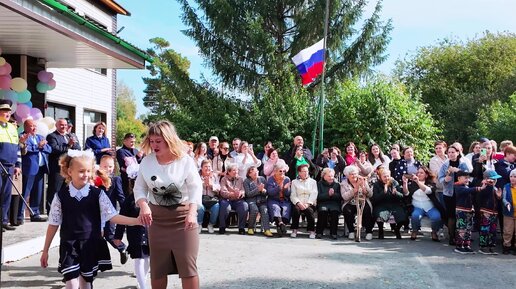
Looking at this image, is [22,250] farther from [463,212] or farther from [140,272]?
[463,212]

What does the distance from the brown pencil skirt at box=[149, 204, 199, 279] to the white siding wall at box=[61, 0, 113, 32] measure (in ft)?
46.7

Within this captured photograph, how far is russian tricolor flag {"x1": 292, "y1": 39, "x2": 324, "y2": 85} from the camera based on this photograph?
15.6 metres

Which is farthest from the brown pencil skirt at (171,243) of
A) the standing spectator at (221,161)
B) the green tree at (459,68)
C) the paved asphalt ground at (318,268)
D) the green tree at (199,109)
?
the green tree at (459,68)

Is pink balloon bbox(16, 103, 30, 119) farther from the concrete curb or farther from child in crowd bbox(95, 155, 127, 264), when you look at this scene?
child in crowd bbox(95, 155, 127, 264)

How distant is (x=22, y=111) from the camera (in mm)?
9719

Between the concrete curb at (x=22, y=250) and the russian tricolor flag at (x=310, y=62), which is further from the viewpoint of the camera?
the russian tricolor flag at (x=310, y=62)

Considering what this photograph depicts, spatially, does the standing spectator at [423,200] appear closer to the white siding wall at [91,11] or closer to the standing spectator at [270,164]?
the standing spectator at [270,164]

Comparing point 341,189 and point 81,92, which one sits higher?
point 81,92

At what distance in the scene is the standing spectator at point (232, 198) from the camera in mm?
10453

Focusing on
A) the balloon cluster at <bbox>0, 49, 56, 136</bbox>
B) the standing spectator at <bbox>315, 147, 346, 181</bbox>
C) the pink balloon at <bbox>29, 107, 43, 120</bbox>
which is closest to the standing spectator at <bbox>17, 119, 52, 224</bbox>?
the balloon cluster at <bbox>0, 49, 56, 136</bbox>

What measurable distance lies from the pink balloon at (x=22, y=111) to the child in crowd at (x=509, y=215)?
339 inches

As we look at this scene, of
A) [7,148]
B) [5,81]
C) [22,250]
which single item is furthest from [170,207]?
[5,81]

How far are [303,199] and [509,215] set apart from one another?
371 cm

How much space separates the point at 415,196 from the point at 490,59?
3750 cm
